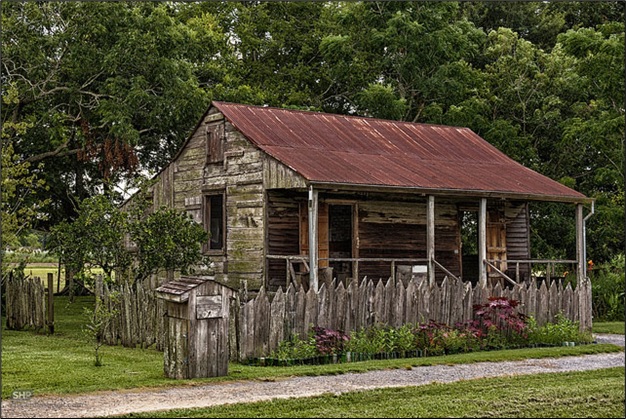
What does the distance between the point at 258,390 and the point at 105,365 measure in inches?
157

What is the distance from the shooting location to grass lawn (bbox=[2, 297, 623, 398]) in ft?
44.5

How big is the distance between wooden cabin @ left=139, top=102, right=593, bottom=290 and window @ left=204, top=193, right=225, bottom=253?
0.12ft

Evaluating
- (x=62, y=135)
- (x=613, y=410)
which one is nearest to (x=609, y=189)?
(x=62, y=135)

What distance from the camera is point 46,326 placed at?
2219cm

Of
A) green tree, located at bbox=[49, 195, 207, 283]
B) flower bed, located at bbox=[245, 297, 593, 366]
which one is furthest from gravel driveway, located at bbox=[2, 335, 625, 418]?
green tree, located at bbox=[49, 195, 207, 283]

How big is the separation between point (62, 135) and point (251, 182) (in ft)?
32.4

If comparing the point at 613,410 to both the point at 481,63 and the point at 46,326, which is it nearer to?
the point at 46,326

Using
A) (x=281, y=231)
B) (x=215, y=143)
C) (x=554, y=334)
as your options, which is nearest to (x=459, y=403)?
(x=554, y=334)

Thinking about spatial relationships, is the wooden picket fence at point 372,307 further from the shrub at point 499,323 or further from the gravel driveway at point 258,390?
the gravel driveway at point 258,390

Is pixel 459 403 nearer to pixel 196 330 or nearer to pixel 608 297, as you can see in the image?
pixel 196 330

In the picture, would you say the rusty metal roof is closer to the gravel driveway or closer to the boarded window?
the boarded window

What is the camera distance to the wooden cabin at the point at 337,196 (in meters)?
22.1

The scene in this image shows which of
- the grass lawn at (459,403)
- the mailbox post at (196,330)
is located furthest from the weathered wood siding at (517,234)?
the mailbox post at (196,330)

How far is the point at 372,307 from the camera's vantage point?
18.1 m
